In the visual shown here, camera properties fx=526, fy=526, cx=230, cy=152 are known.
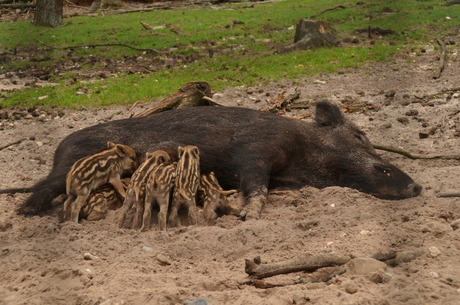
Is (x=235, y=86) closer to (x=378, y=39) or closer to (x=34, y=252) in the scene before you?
(x=378, y=39)

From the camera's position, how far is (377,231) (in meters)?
3.98

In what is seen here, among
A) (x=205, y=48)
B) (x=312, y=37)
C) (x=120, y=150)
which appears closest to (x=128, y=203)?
(x=120, y=150)

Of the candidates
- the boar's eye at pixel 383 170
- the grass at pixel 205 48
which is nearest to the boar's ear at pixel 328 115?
the boar's eye at pixel 383 170

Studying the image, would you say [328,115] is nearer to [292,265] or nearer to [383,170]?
[383,170]

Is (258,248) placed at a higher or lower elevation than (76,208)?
higher

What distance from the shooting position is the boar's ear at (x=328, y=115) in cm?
596

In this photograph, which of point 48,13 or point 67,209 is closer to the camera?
point 67,209

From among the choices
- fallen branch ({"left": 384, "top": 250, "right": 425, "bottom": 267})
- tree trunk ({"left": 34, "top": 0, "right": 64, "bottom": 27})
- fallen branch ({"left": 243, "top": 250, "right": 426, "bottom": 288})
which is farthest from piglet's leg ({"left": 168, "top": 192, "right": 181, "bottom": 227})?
tree trunk ({"left": 34, "top": 0, "right": 64, "bottom": 27})

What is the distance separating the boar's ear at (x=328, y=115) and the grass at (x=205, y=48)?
176 cm

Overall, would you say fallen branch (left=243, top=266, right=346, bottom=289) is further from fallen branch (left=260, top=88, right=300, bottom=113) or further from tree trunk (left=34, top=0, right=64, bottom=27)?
tree trunk (left=34, top=0, right=64, bottom=27)

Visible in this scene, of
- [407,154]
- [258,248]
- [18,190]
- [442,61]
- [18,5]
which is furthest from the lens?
[18,5]

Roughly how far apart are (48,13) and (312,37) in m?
9.74

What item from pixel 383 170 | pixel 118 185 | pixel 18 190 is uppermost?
pixel 383 170

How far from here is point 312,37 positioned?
44.0ft
